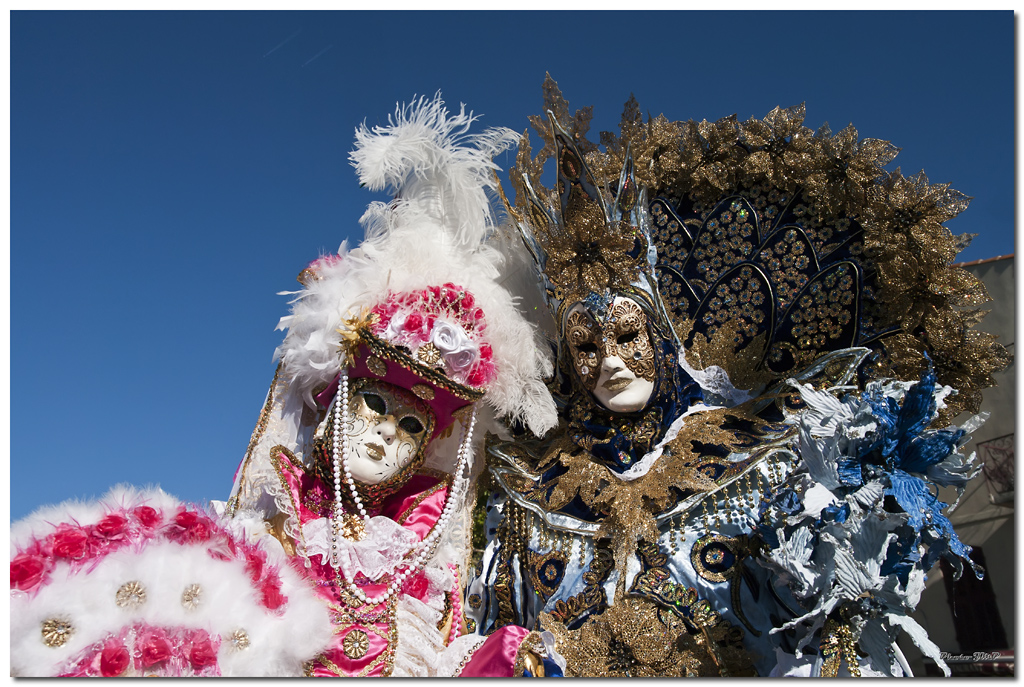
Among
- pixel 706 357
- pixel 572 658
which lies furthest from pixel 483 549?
pixel 706 357

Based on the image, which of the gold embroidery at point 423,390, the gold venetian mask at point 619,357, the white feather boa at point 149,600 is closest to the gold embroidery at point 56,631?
the white feather boa at point 149,600

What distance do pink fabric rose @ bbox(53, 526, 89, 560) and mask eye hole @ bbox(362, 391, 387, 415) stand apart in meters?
1.21

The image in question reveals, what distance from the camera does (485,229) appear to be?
3734 mm

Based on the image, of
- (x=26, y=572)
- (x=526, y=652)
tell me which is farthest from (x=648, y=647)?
(x=26, y=572)

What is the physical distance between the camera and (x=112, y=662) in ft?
7.16

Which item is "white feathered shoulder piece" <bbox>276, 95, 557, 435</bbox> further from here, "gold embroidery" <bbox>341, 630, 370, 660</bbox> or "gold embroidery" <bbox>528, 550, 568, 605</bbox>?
"gold embroidery" <bbox>341, 630, 370, 660</bbox>

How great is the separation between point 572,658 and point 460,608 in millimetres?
625

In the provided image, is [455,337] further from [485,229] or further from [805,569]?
[805,569]

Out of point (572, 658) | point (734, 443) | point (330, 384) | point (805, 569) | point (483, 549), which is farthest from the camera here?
point (483, 549)

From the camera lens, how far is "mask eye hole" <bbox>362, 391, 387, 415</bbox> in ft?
10.9

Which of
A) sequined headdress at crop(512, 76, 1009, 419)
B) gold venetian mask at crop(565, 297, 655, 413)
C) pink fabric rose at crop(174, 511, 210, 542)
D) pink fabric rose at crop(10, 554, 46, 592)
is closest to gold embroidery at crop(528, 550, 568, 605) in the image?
gold venetian mask at crop(565, 297, 655, 413)

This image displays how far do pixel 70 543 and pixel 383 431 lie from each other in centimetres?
126

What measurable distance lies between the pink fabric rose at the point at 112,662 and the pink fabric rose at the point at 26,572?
0.97ft

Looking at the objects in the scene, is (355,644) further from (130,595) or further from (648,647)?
(648,647)
